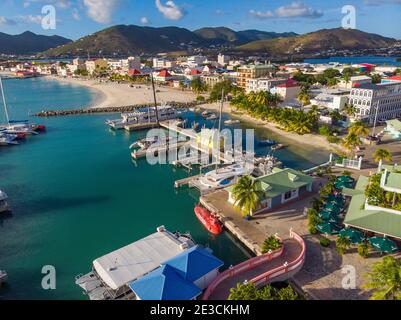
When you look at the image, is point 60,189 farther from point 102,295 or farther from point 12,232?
point 102,295

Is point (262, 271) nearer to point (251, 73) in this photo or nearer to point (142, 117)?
point (142, 117)

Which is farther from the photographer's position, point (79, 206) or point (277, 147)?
point (277, 147)

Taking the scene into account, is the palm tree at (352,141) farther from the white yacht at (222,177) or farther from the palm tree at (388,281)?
the palm tree at (388,281)

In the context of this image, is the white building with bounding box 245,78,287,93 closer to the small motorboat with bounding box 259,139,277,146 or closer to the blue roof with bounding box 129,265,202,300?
the small motorboat with bounding box 259,139,277,146

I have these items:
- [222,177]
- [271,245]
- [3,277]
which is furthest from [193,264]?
[222,177]

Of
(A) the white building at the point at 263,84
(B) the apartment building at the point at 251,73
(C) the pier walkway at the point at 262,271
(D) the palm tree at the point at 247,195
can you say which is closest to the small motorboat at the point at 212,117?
(A) the white building at the point at 263,84
